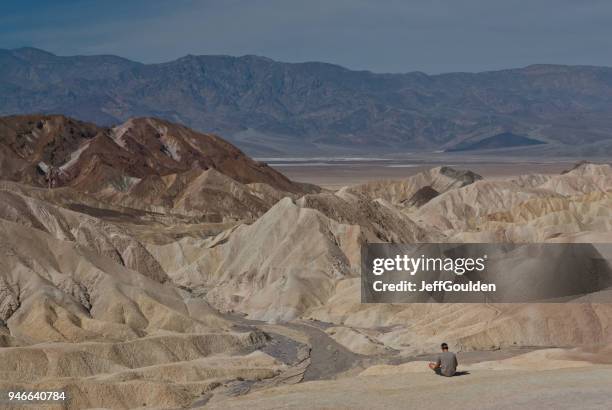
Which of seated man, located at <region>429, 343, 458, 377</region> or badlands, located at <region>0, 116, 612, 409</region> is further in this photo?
badlands, located at <region>0, 116, 612, 409</region>

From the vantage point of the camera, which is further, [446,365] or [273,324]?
[273,324]

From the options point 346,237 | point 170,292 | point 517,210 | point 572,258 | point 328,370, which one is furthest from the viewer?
point 517,210

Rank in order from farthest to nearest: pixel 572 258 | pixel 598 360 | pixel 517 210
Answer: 1. pixel 517 210
2. pixel 572 258
3. pixel 598 360

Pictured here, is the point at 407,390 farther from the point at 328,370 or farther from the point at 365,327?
the point at 365,327

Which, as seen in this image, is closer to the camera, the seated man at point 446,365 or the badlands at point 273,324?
the seated man at point 446,365

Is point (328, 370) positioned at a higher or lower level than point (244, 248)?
lower

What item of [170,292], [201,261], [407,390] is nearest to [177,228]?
[201,261]

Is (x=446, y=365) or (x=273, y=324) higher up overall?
(x=446, y=365)

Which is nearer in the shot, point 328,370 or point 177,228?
point 328,370
